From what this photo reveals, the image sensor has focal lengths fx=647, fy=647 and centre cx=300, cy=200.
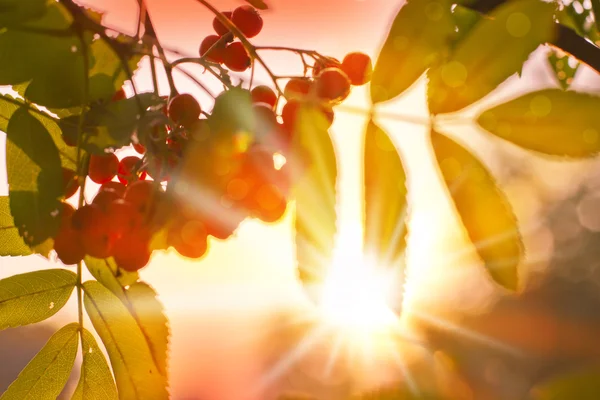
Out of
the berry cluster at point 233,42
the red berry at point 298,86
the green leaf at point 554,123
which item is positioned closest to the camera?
the green leaf at point 554,123

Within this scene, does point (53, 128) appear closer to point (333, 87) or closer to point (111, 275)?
point (111, 275)

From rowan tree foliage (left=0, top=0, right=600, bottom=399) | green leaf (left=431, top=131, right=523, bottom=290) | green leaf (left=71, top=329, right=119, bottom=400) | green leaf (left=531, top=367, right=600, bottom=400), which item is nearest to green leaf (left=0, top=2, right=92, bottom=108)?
rowan tree foliage (left=0, top=0, right=600, bottom=399)

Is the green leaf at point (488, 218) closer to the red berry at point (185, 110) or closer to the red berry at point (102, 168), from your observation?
the red berry at point (185, 110)

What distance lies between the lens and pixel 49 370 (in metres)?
1.44

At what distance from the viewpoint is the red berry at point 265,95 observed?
54.0 inches

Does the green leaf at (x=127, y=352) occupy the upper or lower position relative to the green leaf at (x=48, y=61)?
lower

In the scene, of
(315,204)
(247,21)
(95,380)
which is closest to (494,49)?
(315,204)

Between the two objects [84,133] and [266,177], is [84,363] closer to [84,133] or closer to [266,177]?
[84,133]

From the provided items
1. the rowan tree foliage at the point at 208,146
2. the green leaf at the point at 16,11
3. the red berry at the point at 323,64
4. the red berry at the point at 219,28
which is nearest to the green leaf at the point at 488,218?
the rowan tree foliage at the point at 208,146

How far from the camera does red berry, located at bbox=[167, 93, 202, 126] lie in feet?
3.98

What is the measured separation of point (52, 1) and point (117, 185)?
381 mm

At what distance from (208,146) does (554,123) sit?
21.3 inches

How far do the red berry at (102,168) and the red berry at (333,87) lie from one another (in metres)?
0.47

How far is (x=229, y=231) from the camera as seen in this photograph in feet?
3.95
